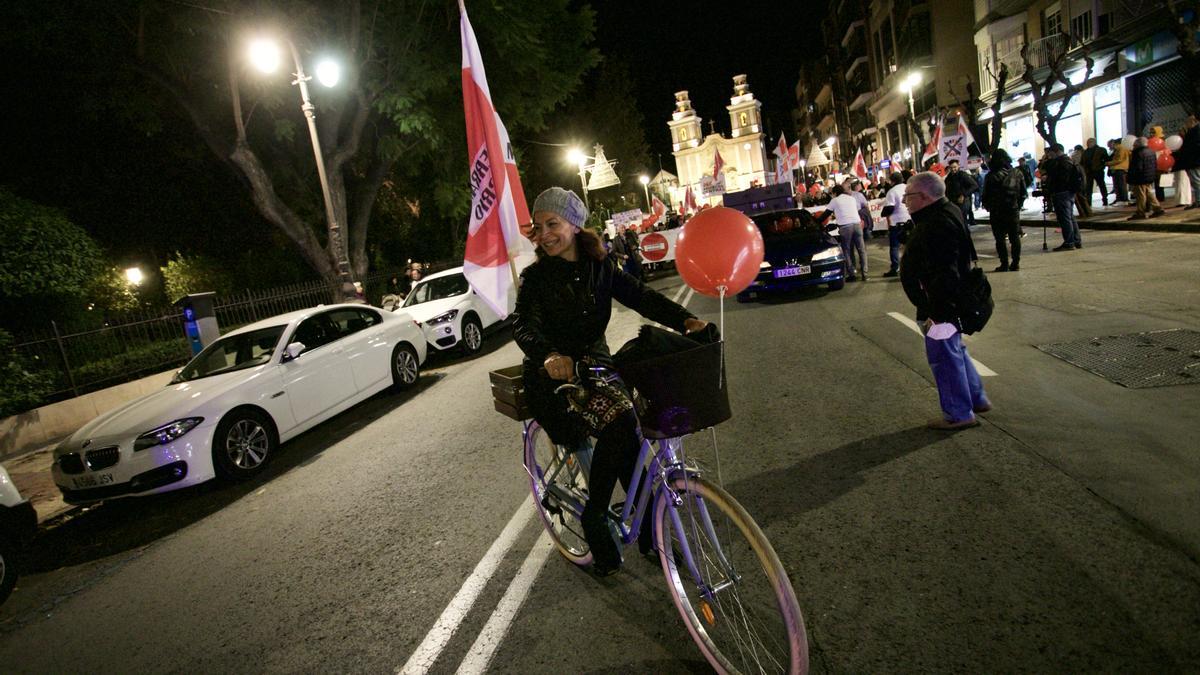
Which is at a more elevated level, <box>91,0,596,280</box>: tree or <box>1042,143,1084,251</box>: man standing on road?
<box>91,0,596,280</box>: tree

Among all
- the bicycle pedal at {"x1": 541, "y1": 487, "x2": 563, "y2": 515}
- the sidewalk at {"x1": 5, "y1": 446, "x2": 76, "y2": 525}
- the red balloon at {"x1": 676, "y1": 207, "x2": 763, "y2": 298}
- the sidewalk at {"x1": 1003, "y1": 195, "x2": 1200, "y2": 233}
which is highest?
the red balloon at {"x1": 676, "y1": 207, "x2": 763, "y2": 298}

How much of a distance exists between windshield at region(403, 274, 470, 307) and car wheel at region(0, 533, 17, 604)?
8256mm

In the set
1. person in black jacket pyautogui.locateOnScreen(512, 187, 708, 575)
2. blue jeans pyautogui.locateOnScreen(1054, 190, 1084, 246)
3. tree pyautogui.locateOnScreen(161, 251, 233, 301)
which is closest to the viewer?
person in black jacket pyautogui.locateOnScreen(512, 187, 708, 575)

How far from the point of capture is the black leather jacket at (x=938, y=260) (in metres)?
4.41

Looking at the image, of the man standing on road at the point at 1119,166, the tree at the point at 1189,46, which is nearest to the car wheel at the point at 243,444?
the man standing on road at the point at 1119,166

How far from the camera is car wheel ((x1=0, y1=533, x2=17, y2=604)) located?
14.7 feet

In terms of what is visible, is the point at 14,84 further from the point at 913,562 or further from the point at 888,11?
the point at 888,11

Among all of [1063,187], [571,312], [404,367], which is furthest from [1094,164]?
[571,312]

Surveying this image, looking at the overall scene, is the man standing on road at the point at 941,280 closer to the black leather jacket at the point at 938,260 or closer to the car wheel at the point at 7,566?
the black leather jacket at the point at 938,260

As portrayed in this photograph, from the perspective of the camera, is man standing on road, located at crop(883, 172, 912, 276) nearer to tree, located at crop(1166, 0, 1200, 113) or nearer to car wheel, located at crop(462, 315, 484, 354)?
tree, located at crop(1166, 0, 1200, 113)

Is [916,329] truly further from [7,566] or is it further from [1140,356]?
[7,566]

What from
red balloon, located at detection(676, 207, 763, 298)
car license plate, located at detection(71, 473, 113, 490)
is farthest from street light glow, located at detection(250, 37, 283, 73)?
red balloon, located at detection(676, 207, 763, 298)

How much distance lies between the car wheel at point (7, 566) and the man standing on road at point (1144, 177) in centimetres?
1783

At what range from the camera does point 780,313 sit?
10.6 meters
